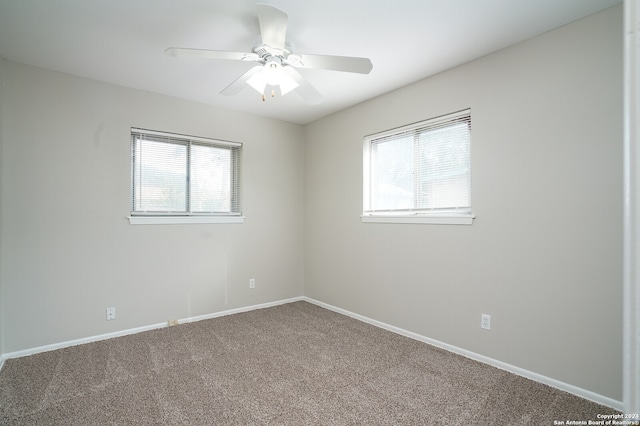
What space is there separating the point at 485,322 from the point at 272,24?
2.58 m

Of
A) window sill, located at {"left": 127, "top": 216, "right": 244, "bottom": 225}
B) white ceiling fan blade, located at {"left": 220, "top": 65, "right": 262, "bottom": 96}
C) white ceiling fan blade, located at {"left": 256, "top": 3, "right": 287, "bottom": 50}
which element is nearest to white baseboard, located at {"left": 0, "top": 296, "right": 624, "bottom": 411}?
window sill, located at {"left": 127, "top": 216, "right": 244, "bottom": 225}

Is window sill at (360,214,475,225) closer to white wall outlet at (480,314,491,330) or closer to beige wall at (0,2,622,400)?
beige wall at (0,2,622,400)

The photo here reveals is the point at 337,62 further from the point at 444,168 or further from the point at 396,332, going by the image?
the point at 396,332

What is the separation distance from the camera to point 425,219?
3076 mm

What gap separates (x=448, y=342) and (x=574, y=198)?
1518 millimetres

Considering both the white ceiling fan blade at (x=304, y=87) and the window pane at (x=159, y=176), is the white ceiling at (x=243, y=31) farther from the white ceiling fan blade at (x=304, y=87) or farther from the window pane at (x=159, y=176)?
the window pane at (x=159, y=176)

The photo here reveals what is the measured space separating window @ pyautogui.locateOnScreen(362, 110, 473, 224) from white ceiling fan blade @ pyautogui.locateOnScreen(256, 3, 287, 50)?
1.70m

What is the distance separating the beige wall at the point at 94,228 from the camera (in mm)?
2750

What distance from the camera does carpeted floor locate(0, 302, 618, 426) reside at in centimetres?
193

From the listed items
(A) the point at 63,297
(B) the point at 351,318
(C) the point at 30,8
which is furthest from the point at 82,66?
(B) the point at 351,318

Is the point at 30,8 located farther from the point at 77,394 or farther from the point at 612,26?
the point at 612,26

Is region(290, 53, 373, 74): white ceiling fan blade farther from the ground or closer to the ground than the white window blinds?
farther from the ground

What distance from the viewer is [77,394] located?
2.15 meters

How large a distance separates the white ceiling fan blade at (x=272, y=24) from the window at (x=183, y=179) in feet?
6.88
